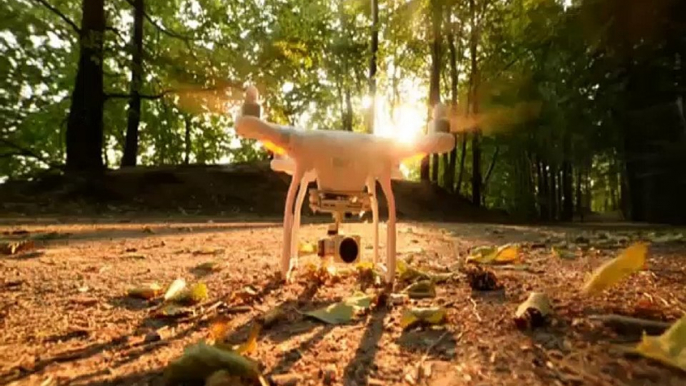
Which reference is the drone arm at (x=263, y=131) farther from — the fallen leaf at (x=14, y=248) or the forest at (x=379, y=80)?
the fallen leaf at (x=14, y=248)

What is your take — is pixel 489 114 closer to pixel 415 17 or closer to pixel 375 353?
pixel 415 17

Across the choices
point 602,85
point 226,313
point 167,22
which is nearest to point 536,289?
point 226,313

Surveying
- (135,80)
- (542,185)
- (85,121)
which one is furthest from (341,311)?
(542,185)

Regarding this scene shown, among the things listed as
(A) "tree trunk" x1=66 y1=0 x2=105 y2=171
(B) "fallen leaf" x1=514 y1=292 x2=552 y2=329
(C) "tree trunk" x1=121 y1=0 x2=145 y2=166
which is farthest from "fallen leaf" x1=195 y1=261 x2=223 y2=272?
(A) "tree trunk" x1=66 y1=0 x2=105 y2=171

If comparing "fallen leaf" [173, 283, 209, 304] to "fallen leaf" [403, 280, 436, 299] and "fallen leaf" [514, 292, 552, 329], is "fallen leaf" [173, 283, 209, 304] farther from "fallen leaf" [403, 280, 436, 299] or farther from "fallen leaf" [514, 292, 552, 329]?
"fallen leaf" [514, 292, 552, 329]

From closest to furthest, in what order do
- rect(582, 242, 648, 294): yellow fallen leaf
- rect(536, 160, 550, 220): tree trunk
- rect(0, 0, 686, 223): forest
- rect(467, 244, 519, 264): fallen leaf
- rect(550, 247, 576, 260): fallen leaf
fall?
rect(582, 242, 648, 294): yellow fallen leaf, rect(467, 244, 519, 264): fallen leaf, rect(550, 247, 576, 260): fallen leaf, rect(0, 0, 686, 223): forest, rect(536, 160, 550, 220): tree trunk

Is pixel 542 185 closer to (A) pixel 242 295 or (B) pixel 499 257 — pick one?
(B) pixel 499 257

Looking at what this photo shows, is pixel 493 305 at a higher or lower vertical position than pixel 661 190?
lower
